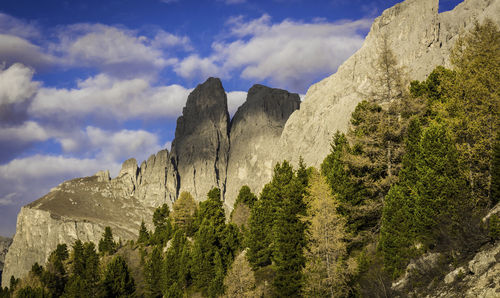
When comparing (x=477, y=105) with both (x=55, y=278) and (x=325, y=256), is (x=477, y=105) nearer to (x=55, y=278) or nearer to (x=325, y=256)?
(x=325, y=256)

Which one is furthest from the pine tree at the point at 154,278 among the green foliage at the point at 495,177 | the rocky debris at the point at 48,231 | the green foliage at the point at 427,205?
the rocky debris at the point at 48,231

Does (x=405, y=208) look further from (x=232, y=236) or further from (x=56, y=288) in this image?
(x=56, y=288)

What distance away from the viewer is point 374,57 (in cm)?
15225

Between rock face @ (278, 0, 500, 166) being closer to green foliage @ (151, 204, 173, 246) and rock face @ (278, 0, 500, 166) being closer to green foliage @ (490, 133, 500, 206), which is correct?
green foliage @ (151, 204, 173, 246)

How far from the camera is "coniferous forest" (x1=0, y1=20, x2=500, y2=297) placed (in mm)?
24641

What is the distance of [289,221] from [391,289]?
14.3 m

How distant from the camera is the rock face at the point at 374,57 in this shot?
453ft

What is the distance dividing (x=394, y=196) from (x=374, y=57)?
5326 inches

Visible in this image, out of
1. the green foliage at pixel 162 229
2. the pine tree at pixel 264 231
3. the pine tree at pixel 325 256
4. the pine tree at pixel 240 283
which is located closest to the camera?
the pine tree at pixel 325 256

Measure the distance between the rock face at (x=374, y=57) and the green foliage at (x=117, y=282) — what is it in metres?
105

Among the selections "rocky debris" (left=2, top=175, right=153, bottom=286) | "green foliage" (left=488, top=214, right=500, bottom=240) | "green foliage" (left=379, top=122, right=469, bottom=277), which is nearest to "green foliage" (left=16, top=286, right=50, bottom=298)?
"green foliage" (left=379, top=122, right=469, bottom=277)

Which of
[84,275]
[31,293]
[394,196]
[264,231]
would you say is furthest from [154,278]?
[394,196]

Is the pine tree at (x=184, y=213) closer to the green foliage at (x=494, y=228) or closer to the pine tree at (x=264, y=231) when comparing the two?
the pine tree at (x=264, y=231)

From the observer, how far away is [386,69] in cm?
3394
